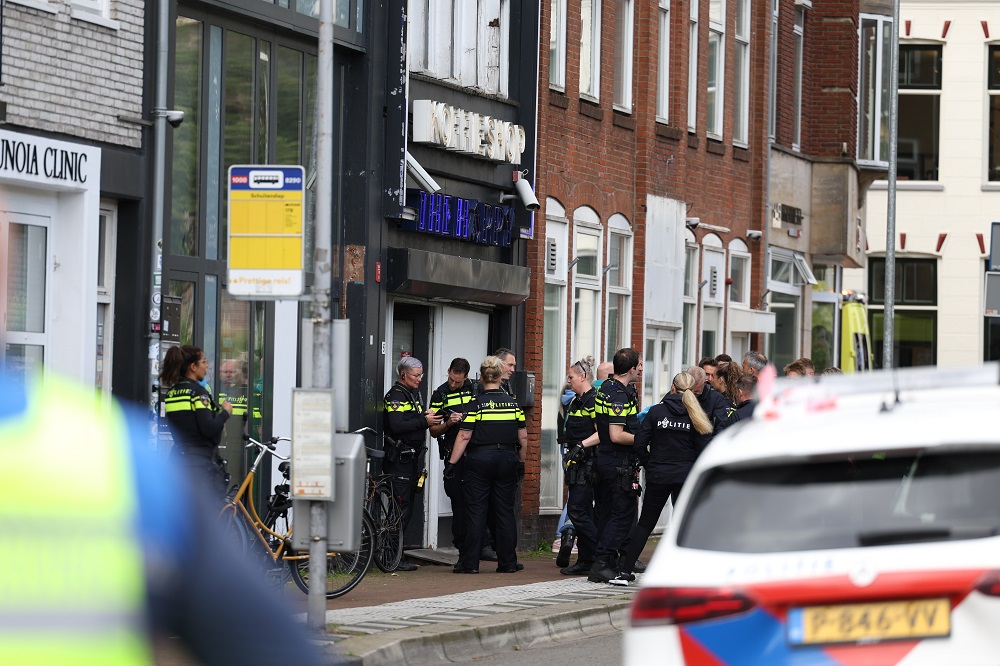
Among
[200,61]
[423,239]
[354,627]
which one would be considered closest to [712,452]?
[354,627]

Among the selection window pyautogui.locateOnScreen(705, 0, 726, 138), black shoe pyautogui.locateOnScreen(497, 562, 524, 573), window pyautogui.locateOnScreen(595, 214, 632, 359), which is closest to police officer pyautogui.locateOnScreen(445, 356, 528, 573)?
black shoe pyautogui.locateOnScreen(497, 562, 524, 573)

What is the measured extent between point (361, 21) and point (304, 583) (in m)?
6.02

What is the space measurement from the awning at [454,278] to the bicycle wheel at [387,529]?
2.29 metres

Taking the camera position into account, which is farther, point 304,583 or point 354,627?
point 304,583

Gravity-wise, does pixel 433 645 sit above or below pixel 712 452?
→ below

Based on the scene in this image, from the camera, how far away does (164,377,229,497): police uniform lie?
1307 cm

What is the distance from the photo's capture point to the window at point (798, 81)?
31594 millimetres

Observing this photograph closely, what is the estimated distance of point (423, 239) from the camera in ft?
61.8

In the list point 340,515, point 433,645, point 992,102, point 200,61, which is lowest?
point 433,645

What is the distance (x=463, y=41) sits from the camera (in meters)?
20.0

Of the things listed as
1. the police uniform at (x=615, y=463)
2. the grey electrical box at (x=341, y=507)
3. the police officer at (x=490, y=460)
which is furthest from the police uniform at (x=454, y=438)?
the grey electrical box at (x=341, y=507)

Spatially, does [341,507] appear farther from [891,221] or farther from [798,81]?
[798,81]

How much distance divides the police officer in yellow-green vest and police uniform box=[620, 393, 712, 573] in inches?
533

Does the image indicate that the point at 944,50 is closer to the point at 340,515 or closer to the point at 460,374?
the point at 460,374
